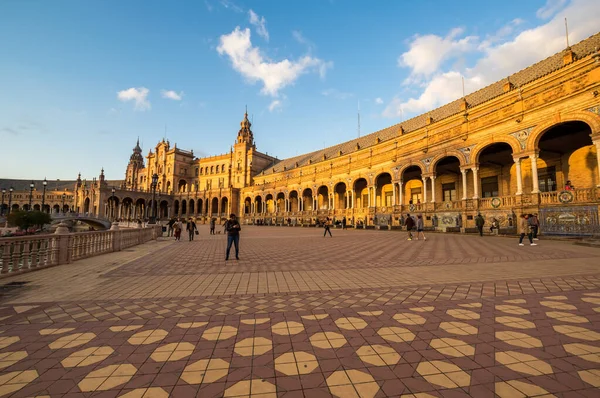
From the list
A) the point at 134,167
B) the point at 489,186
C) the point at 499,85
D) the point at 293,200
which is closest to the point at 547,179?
the point at 489,186

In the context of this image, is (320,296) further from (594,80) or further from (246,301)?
(594,80)

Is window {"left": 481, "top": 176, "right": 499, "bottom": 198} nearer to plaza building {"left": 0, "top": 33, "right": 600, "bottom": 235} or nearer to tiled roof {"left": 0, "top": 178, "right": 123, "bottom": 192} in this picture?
plaza building {"left": 0, "top": 33, "right": 600, "bottom": 235}

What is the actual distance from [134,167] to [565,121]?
354 ft

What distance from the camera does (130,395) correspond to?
6.53ft

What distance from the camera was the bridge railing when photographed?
247 inches

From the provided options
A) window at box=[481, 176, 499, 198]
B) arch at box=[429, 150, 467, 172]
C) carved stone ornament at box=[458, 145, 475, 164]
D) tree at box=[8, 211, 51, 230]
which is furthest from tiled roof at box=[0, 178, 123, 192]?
window at box=[481, 176, 499, 198]

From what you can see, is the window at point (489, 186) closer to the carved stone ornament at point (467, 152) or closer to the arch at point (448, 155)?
the arch at point (448, 155)

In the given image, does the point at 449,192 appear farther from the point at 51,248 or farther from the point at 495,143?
the point at 51,248

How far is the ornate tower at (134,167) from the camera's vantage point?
91688 millimetres

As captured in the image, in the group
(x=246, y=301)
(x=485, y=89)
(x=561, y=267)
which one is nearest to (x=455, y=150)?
(x=485, y=89)

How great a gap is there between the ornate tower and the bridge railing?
90.7 meters

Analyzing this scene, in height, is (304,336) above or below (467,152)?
below

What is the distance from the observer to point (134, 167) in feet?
308

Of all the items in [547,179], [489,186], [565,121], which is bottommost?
[489,186]
